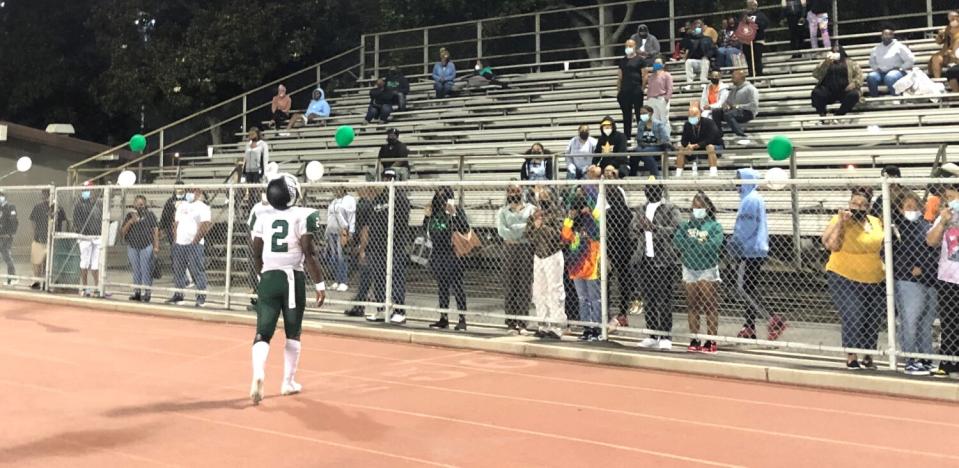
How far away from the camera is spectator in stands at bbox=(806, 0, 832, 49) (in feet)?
66.5

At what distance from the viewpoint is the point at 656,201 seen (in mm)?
10922

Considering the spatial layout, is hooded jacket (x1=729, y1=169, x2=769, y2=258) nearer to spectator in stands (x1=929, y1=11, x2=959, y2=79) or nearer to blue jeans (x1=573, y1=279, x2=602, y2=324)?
blue jeans (x1=573, y1=279, x2=602, y2=324)

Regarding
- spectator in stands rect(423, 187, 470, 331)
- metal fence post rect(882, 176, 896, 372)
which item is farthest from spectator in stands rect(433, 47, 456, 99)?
metal fence post rect(882, 176, 896, 372)

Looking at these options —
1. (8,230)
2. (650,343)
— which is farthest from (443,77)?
(650,343)

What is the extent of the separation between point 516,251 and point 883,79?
10.4 meters

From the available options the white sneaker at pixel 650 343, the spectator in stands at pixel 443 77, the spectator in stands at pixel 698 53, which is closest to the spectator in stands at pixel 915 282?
the white sneaker at pixel 650 343

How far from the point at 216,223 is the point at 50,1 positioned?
80.1 feet

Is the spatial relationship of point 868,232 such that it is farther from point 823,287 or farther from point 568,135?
point 568,135

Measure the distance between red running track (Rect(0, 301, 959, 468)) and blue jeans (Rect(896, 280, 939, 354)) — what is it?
85cm

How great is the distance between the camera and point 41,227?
17312 mm

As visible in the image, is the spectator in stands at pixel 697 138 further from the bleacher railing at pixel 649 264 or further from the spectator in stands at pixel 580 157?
the spectator in stands at pixel 580 157

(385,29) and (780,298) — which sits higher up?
(385,29)

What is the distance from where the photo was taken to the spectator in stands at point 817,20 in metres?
20.3

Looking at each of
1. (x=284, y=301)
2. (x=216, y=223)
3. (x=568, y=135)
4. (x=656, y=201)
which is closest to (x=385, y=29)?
(x=568, y=135)
